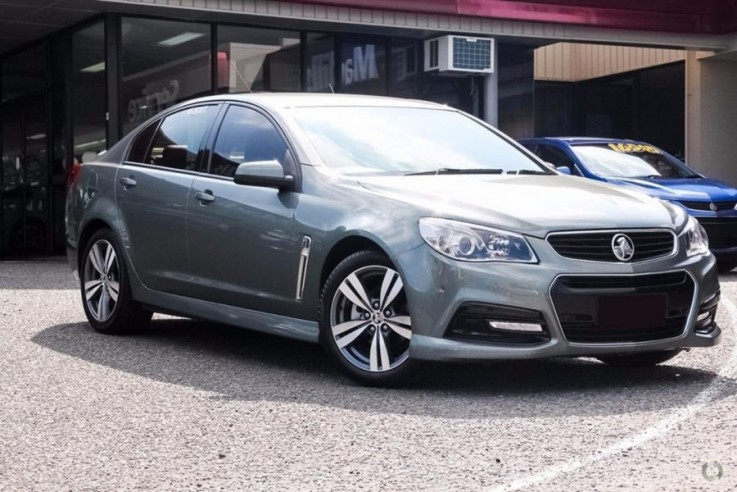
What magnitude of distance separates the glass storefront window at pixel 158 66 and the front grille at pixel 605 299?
1146 centimetres

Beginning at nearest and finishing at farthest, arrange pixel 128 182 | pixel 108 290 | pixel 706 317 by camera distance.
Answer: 1. pixel 706 317
2. pixel 128 182
3. pixel 108 290

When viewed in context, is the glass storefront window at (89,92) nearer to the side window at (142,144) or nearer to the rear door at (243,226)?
the side window at (142,144)

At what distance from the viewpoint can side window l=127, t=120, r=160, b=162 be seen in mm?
8219

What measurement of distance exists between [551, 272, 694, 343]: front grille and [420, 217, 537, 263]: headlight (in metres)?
0.23

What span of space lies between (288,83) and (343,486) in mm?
13821

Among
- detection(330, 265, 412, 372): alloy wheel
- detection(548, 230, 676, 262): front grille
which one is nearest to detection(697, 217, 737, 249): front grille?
detection(548, 230, 676, 262): front grille

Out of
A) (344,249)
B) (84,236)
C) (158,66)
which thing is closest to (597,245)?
(344,249)

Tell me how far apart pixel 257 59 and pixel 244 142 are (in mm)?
10308

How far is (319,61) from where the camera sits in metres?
18.0

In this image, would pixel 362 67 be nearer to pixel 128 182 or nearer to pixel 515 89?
pixel 515 89

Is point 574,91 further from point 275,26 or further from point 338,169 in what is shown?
point 338,169

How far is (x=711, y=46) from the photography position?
795 inches

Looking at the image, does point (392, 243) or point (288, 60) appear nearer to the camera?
point (392, 243)

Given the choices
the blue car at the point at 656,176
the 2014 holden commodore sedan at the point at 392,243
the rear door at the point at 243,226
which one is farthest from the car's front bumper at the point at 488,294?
the blue car at the point at 656,176
